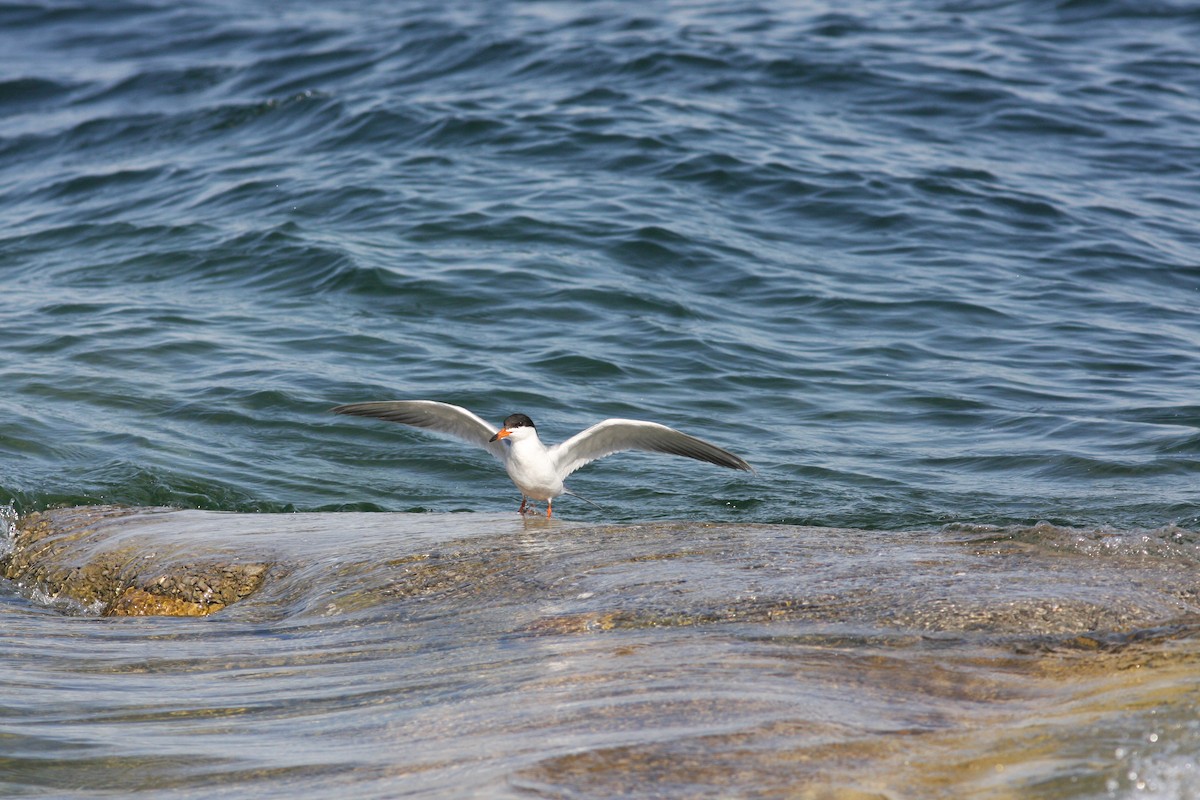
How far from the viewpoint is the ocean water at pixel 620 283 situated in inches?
291

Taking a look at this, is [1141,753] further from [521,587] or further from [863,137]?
[863,137]

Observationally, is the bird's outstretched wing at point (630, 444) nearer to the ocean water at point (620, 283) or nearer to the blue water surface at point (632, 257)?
the ocean water at point (620, 283)

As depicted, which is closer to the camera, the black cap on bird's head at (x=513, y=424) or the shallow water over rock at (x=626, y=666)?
the shallow water over rock at (x=626, y=666)

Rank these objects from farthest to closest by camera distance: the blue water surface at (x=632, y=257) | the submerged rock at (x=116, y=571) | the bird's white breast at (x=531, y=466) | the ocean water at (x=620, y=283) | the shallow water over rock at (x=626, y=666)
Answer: the blue water surface at (x=632, y=257) < the ocean water at (x=620, y=283) < the bird's white breast at (x=531, y=466) < the submerged rock at (x=116, y=571) < the shallow water over rock at (x=626, y=666)

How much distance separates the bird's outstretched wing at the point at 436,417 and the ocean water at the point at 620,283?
58 cm

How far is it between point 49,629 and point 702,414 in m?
5.07

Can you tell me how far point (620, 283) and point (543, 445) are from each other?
4.47 meters

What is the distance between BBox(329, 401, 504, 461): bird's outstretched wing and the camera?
23.7ft

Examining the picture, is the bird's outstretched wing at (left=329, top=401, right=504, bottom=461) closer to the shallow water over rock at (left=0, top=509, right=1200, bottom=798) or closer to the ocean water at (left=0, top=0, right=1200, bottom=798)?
the ocean water at (left=0, top=0, right=1200, bottom=798)

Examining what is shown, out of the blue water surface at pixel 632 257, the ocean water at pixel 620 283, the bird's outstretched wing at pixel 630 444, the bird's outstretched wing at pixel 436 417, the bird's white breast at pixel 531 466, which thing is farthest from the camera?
the blue water surface at pixel 632 257

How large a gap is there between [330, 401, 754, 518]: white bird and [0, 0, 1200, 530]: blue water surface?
80 cm

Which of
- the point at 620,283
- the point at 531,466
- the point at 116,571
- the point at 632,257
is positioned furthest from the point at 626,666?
the point at 632,257

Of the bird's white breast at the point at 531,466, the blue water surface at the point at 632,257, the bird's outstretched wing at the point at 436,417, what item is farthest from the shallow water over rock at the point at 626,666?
the blue water surface at the point at 632,257

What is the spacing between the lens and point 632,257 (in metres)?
12.0
